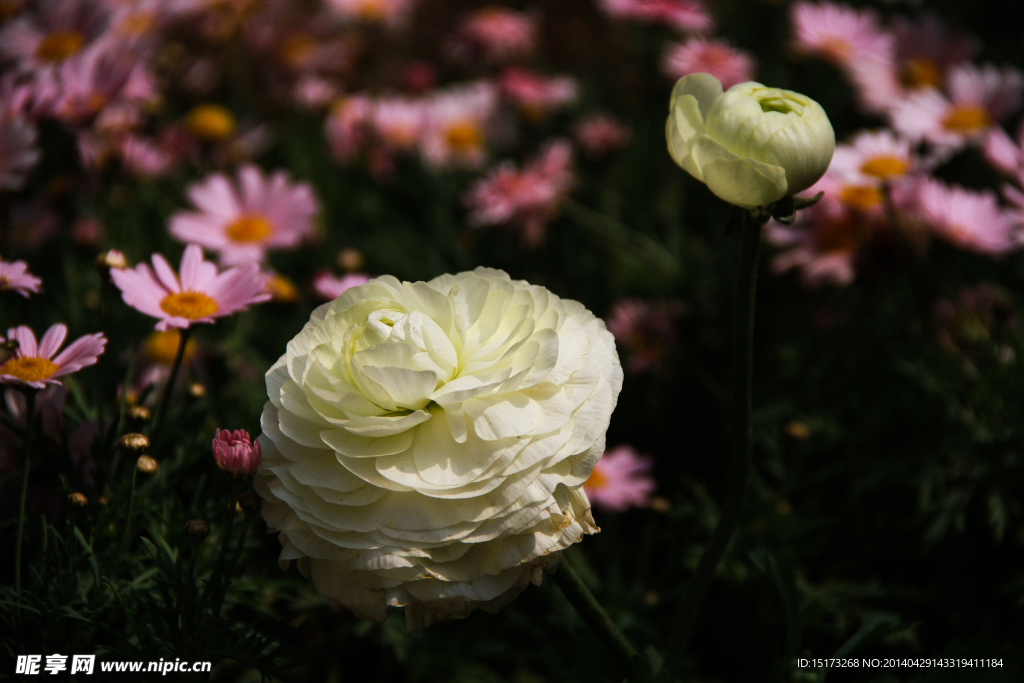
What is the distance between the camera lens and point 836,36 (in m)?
1.66

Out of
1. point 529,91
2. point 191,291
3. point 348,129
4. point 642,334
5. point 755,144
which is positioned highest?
point 755,144

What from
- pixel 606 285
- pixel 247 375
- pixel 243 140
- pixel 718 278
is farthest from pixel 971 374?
pixel 243 140

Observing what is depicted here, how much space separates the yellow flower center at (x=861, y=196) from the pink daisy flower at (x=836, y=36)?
1.64 ft

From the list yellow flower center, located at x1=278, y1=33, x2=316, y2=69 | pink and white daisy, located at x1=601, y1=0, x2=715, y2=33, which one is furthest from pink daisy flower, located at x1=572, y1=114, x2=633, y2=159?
yellow flower center, located at x1=278, y1=33, x2=316, y2=69

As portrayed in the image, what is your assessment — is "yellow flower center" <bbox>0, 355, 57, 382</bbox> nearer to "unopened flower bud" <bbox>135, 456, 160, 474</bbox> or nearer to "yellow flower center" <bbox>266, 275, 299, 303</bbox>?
"unopened flower bud" <bbox>135, 456, 160, 474</bbox>

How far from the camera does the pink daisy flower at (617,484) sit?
A: 110 cm

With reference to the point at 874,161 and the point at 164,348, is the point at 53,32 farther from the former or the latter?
the point at 874,161

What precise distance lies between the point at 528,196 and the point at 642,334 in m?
0.36

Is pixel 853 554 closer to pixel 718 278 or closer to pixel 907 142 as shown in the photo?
pixel 718 278

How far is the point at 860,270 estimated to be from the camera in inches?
51.7

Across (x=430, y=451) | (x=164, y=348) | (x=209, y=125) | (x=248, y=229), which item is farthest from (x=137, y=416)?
(x=209, y=125)

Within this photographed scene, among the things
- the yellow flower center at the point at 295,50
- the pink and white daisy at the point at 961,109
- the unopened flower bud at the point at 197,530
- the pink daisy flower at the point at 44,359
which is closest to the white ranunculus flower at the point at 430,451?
the unopened flower bud at the point at 197,530

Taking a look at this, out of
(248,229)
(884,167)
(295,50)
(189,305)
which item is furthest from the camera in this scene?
(295,50)

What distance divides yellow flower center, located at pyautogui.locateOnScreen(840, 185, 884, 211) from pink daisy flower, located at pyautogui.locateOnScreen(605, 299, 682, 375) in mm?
401
